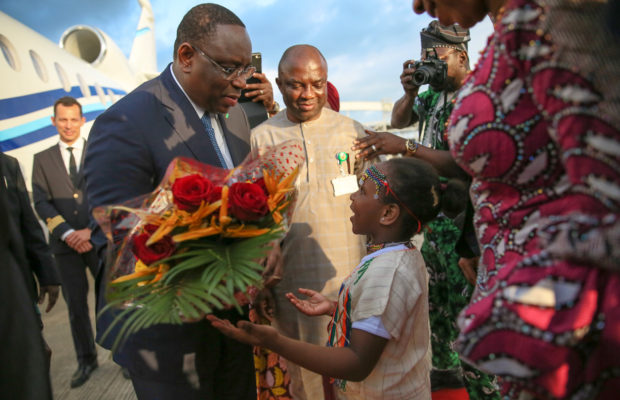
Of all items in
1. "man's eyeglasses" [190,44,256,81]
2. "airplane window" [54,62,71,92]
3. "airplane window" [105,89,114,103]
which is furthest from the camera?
"airplane window" [105,89,114,103]

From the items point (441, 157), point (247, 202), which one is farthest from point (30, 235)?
point (441, 157)

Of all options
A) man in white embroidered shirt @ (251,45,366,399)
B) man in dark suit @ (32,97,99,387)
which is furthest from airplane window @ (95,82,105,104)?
A: man in white embroidered shirt @ (251,45,366,399)

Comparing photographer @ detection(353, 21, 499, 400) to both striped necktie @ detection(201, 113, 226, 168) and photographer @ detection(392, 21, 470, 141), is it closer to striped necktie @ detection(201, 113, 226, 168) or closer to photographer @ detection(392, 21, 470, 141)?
photographer @ detection(392, 21, 470, 141)

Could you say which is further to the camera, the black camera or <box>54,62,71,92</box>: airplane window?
<box>54,62,71,92</box>: airplane window

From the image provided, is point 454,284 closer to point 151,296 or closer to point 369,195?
point 369,195

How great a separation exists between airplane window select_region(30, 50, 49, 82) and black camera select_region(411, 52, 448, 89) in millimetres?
7503

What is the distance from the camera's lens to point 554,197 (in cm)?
85

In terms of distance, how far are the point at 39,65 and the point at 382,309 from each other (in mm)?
8416

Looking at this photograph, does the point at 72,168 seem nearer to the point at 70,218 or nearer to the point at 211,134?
the point at 70,218

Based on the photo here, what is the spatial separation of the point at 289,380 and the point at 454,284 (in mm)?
1195

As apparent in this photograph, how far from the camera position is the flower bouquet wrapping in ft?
3.76

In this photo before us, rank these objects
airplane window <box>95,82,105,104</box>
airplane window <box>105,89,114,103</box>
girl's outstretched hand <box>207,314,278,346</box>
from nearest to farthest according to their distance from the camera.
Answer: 1. girl's outstretched hand <box>207,314,278,346</box>
2. airplane window <box>95,82,105,104</box>
3. airplane window <box>105,89,114,103</box>

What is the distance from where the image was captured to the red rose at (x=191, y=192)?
1187mm

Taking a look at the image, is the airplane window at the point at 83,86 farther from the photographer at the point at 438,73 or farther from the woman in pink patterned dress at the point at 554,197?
the woman in pink patterned dress at the point at 554,197
